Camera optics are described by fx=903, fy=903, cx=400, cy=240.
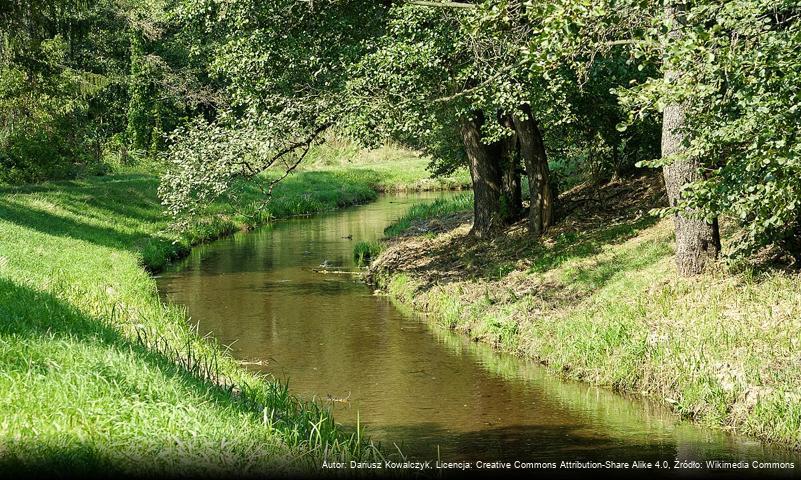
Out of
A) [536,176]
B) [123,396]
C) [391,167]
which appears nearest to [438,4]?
[536,176]

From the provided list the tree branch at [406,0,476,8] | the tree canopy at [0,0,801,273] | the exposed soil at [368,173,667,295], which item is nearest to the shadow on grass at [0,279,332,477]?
the tree canopy at [0,0,801,273]

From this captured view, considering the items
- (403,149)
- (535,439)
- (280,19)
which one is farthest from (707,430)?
(403,149)

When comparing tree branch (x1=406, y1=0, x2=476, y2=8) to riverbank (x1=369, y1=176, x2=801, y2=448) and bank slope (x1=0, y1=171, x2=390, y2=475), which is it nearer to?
riverbank (x1=369, y1=176, x2=801, y2=448)

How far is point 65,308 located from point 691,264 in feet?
29.1

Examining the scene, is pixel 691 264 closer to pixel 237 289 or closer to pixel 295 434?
pixel 295 434

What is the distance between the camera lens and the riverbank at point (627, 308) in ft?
34.7

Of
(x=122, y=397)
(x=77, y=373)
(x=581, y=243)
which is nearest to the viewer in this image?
(x=122, y=397)

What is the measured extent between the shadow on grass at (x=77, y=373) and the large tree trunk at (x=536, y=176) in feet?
34.5

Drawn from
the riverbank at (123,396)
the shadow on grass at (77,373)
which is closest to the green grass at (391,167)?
the riverbank at (123,396)

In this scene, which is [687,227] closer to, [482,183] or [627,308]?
[627,308]

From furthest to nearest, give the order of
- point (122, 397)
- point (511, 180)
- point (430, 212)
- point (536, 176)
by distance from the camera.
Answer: point (430, 212) < point (511, 180) < point (536, 176) < point (122, 397)

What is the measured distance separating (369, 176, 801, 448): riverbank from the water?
0.37 metres

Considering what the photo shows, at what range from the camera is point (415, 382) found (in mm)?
13109

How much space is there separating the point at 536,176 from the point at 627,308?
6874mm
